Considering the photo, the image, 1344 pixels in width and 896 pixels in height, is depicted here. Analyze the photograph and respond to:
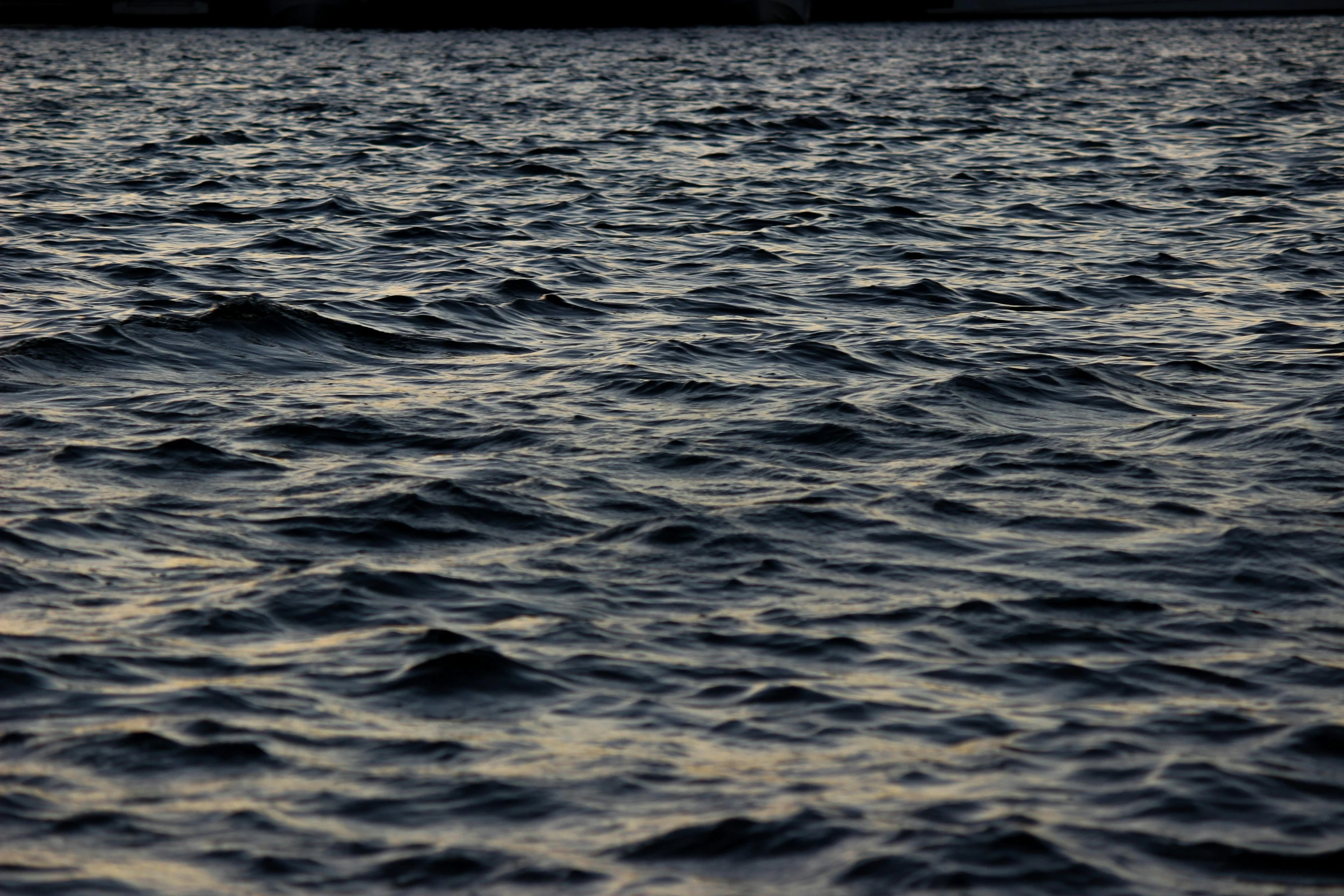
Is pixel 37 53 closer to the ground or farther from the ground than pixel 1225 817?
farther from the ground

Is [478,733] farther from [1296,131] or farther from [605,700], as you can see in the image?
[1296,131]

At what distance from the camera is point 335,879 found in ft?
25.1

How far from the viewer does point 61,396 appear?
15766 millimetres

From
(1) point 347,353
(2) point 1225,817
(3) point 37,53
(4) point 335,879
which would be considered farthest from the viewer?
(3) point 37,53

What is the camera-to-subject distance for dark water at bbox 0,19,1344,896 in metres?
8.15

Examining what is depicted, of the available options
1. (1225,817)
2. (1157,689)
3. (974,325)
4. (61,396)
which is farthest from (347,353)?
(1225,817)

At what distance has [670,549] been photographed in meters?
11.9

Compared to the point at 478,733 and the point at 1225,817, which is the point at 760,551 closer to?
the point at 478,733

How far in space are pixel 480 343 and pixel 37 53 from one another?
70.6 meters

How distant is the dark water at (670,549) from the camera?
26.7ft

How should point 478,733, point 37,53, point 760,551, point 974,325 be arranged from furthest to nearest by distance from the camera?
point 37,53 → point 974,325 → point 760,551 → point 478,733

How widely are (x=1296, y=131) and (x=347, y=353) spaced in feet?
102

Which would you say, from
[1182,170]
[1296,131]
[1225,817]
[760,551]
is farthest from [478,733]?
[1296,131]

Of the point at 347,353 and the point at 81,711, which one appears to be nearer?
the point at 81,711
